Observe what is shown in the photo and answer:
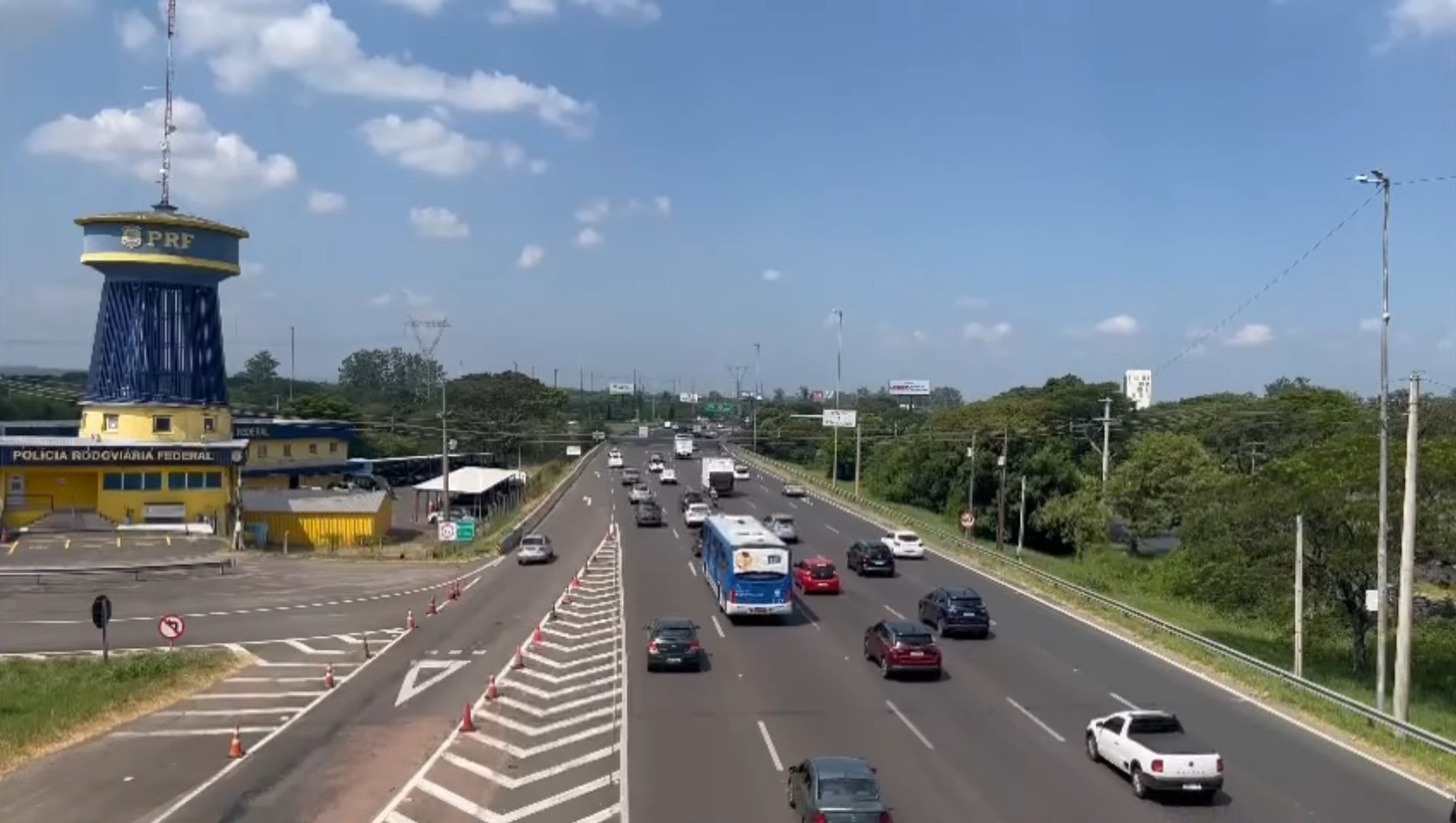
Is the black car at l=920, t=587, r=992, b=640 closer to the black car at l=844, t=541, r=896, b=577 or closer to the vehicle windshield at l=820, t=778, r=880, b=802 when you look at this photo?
the black car at l=844, t=541, r=896, b=577

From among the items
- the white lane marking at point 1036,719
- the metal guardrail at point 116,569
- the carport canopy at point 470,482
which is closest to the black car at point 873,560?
the white lane marking at point 1036,719

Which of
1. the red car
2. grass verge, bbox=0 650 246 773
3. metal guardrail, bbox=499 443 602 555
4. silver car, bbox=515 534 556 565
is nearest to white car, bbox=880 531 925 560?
the red car

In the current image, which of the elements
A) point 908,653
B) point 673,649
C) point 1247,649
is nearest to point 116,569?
point 673,649

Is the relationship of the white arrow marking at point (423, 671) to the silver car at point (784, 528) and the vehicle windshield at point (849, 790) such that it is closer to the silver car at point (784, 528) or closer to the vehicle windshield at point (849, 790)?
the vehicle windshield at point (849, 790)

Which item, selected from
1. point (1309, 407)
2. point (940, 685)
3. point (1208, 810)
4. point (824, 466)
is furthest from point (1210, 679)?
point (824, 466)

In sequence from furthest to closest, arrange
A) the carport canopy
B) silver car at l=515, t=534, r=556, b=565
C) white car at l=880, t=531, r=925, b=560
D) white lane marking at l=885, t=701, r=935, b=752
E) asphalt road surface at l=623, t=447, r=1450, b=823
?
1. the carport canopy
2. white car at l=880, t=531, r=925, b=560
3. silver car at l=515, t=534, r=556, b=565
4. white lane marking at l=885, t=701, r=935, b=752
5. asphalt road surface at l=623, t=447, r=1450, b=823

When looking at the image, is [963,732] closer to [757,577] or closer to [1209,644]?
[1209,644]

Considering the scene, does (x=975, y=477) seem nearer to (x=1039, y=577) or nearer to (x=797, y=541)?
(x=797, y=541)
